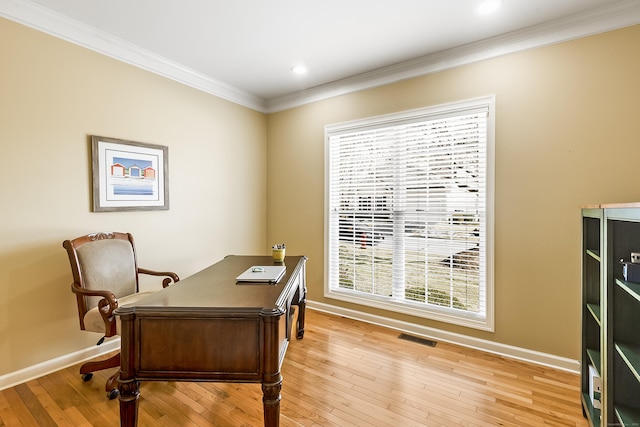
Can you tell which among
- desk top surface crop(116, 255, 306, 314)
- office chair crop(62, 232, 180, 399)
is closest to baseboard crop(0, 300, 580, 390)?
office chair crop(62, 232, 180, 399)

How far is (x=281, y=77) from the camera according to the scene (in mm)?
3297

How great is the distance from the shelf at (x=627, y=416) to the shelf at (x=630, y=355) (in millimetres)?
227

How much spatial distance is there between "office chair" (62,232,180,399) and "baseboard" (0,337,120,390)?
33cm

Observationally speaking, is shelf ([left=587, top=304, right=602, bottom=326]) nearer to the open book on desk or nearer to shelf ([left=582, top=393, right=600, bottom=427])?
shelf ([left=582, top=393, right=600, bottom=427])

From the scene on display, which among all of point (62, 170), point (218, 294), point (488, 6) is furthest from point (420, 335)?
point (62, 170)

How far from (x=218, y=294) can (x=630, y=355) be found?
186 cm

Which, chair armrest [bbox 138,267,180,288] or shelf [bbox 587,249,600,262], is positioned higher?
shelf [bbox 587,249,600,262]

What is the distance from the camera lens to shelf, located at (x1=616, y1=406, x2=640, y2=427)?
1.22m

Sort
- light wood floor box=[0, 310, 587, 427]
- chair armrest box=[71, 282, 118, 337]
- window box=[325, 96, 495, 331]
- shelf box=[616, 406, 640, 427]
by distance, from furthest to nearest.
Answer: window box=[325, 96, 495, 331]
chair armrest box=[71, 282, 118, 337]
light wood floor box=[0, 310, 587, 427]
shelf box=[616, 406, 640, 427]

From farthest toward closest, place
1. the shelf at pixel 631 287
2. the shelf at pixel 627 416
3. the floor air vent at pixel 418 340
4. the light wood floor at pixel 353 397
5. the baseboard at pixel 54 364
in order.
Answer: the floor air vent at pixel 418 340 < the baseboard at pixel 54 364 < the light wood floor at pixel 353 397 < the shelf at pixel 627 416 < the shelf at pixel 631 287

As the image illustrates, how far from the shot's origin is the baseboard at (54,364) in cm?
208

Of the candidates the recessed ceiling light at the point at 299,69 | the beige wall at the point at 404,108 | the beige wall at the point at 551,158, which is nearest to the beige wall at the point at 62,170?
the beige wall at the point at 404,108

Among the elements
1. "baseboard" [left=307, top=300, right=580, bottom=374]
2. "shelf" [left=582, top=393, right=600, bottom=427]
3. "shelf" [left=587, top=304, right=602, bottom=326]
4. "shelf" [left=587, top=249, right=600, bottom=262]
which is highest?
"shelf" [left=587, top=249, right=600, bottom=262]

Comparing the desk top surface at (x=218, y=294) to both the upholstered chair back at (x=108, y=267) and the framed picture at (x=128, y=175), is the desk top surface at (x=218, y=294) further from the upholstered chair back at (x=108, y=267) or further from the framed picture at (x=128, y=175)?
the framed picture at (x=128, y=175)
